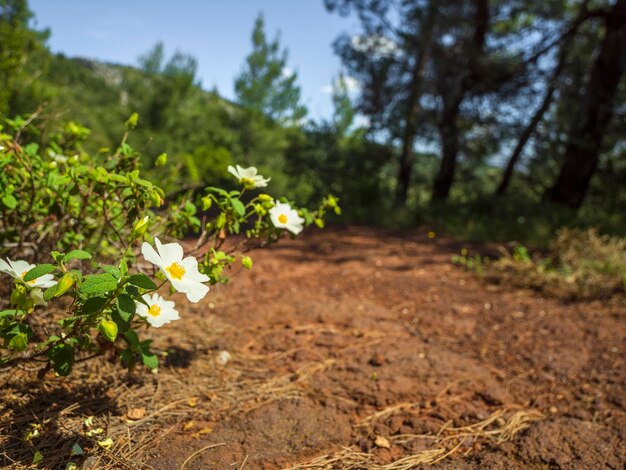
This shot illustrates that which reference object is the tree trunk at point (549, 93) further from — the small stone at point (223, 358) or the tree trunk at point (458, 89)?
the small stone at point (223, 358)

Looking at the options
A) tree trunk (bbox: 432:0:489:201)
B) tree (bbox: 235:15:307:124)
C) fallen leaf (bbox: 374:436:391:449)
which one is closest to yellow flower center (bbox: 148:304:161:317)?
fallen leaf (bbox: 374:436:391:449)

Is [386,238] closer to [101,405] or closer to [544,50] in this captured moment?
[101,405]

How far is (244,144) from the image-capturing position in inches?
643

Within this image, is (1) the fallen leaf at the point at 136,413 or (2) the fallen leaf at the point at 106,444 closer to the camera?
(2) the fallen leaf at the point at 106,444

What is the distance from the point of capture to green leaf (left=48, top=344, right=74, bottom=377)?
1047 mm

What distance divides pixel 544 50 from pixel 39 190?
833cm

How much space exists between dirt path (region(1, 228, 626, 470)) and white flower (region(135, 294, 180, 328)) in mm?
301

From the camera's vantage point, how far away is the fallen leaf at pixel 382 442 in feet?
4.28

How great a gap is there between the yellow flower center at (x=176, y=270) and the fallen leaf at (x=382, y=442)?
819 mm

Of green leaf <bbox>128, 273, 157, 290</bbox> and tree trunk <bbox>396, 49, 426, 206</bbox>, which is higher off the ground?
tree trunk <bbox>396, 49, 426, 206</bbox>

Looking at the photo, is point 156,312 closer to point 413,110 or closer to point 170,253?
point 170,253

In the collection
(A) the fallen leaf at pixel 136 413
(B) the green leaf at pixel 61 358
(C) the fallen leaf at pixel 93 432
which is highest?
(B) the green leaf at pixel 61 358

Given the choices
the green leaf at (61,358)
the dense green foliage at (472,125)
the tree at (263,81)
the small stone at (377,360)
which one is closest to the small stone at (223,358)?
the small stone at (377,360)

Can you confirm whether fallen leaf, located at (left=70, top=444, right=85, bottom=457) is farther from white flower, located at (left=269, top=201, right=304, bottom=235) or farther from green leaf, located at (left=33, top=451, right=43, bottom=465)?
white flower, located at (left=269, top=201, right=304, bottom=235)
